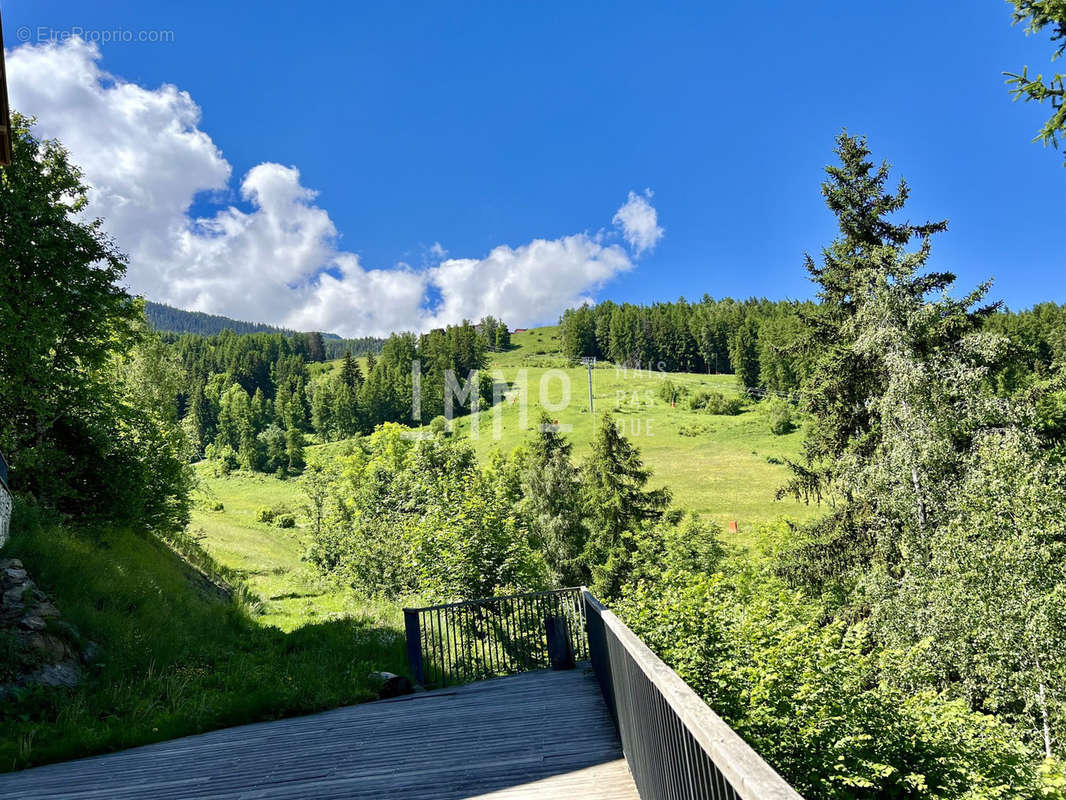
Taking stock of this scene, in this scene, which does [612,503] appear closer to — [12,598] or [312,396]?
[12,598]

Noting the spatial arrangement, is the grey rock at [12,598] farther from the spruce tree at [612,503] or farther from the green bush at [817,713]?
the spruce tree at [612,503]

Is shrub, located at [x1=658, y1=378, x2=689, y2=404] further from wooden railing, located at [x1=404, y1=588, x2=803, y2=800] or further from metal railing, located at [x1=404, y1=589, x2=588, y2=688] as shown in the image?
wooden railing, located at [x1=404, y1=588, x2=803, y2=800]

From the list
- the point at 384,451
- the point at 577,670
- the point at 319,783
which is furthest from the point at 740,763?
the point at 384,451

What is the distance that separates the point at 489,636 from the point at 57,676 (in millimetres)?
6399

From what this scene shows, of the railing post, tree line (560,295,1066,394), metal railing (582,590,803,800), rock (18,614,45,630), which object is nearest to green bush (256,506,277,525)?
rock (18,614,45,630)

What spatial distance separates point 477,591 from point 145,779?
10.2 m

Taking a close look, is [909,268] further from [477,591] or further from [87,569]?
[87,569]

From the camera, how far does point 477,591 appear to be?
1519 centimetres

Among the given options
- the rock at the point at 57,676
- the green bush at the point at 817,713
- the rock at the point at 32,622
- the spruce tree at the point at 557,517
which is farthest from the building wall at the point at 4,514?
the spruce tree at the point at 557,517

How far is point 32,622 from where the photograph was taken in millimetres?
8102

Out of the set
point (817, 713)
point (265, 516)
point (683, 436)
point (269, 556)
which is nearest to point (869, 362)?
point (817, 713)

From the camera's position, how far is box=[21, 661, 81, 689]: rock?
7555mm

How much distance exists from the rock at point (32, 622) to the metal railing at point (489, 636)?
4.90 meters

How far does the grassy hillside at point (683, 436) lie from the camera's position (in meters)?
48.0
